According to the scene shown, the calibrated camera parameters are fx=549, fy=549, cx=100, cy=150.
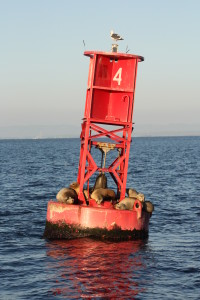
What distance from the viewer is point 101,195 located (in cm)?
2730

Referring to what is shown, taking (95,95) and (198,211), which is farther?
(198,211)

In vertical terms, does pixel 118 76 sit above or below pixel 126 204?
above

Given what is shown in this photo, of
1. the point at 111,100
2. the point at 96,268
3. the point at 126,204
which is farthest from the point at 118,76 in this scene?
the point at 96,268

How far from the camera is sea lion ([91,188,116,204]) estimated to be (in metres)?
27.0

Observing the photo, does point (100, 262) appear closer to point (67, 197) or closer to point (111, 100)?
point (67, 197)

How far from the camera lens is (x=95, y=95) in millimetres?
27750

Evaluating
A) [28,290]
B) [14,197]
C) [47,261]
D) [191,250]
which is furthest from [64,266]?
[14,197]

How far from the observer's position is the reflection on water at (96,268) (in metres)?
19.1

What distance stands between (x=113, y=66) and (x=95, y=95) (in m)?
1.78

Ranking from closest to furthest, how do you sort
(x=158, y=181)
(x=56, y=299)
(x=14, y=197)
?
(x=56, y=299) < (x=14, y=197) < (x=158, y=181)

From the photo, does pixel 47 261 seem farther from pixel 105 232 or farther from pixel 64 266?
pixel 105 232

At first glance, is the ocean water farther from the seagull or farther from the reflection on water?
the seagull

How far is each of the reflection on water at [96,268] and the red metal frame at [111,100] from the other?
3031 mm

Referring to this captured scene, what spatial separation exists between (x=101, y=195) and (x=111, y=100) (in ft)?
16.3
